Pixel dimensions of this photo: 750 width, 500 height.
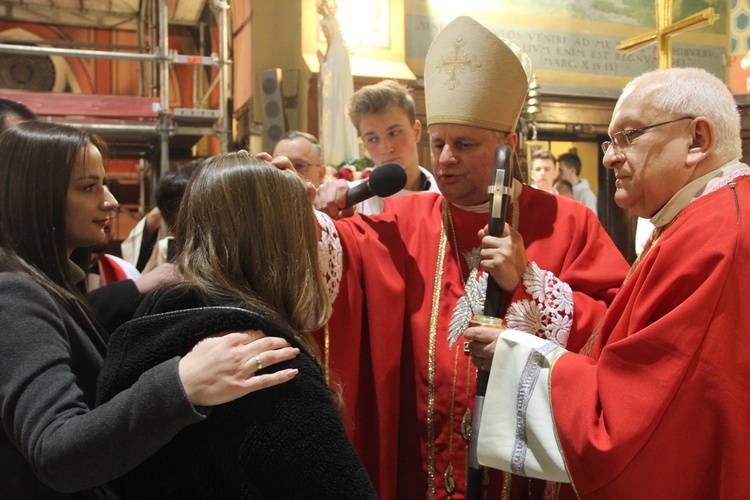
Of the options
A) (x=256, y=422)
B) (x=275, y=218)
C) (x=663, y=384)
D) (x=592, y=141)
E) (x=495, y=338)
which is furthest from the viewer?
(x=592, y=141)

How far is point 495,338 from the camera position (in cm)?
174

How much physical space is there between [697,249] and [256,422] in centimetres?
96

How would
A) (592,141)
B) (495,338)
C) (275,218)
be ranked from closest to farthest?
1. (275,218)
2. (495,338)
3. (592,141)

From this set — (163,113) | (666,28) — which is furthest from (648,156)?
(163,113)

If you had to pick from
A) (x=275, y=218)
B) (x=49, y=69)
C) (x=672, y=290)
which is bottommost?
(x=672, y=290)

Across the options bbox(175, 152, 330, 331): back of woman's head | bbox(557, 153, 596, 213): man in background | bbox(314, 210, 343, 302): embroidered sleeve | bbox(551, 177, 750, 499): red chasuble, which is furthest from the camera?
bbox(557, 153, 596, 213): man in background

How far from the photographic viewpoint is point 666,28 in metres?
3.69

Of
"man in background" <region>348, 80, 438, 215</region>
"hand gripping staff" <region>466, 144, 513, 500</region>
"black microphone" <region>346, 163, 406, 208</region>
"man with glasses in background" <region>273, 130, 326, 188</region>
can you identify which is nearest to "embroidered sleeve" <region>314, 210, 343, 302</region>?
"black microphone" <region>346, 163, 406, 208</region>

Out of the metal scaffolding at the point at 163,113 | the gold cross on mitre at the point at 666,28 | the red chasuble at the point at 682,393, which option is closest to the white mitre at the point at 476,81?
the red chasuble at the point at 682,393

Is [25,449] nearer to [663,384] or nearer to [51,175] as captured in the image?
[51,175]

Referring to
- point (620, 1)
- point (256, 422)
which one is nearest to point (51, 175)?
point (256, 422)

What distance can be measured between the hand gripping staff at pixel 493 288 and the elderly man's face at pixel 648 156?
0.79 ft

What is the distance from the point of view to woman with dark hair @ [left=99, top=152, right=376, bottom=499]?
117 cm

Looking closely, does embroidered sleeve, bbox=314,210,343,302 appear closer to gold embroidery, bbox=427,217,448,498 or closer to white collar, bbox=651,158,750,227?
gold embroidery, bbox=427,217,448,498
